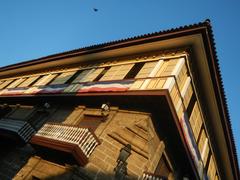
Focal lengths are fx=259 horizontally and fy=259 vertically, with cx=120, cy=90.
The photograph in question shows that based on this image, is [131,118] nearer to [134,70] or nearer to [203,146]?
[134,70]

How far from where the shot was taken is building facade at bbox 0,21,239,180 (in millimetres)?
10203

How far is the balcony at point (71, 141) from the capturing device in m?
9.45

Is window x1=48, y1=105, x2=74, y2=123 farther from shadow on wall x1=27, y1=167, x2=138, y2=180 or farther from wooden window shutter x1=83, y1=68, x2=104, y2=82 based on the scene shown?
shadow on wall x1=27, y1=167, x2=138, y2=180

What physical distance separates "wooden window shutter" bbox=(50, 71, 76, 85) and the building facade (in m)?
0.10

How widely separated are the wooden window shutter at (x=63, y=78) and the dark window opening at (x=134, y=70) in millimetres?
5658

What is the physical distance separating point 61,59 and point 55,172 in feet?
35.8

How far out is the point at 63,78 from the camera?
60.4 feet

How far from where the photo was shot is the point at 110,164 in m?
10.0

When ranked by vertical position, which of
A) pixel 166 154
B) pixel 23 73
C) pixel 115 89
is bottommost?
pixel 166 154

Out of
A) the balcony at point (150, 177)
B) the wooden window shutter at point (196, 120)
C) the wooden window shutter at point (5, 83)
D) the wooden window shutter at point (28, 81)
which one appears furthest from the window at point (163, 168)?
the wooden window shutter at point (5, 83)

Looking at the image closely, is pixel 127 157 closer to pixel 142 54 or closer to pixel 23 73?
pixel 142 54

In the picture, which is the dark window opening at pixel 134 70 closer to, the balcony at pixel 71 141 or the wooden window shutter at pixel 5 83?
the balcony at pixel 71 141

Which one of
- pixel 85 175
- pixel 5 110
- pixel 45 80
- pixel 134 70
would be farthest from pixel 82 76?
pixel 85 175

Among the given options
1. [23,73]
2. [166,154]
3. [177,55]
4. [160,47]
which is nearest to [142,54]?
[160,47]
